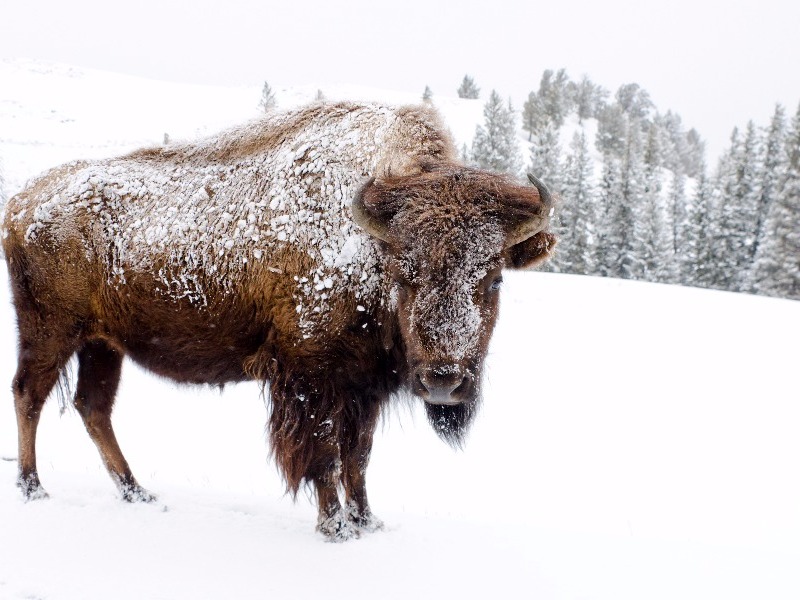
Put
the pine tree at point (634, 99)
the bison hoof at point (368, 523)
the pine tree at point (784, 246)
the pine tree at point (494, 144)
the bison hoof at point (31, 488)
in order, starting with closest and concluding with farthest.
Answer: the bison hoof at point (368, 523) → the bison hoof at point (31, 488) → the pine tree at point (784, 246) → the pine tree at point (494, 144) → the pine tree at point (634, 99)

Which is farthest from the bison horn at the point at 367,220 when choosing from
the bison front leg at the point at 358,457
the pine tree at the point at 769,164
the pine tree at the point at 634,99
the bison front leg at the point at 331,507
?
the pine tree at the point at 634,99

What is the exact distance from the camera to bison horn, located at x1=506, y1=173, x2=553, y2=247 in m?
3.55

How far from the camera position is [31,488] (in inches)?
177

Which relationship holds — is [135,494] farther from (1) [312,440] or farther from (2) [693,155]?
(2) [693,155]

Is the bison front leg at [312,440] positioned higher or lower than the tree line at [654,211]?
higher

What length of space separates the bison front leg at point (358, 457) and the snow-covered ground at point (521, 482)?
19 cm

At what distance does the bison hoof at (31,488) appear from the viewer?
4.43 m

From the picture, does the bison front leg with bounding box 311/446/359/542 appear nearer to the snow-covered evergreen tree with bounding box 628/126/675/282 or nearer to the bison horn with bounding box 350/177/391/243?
the bison horn with bounding box 350/177/391/243

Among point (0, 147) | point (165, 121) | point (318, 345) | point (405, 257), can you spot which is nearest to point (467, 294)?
point (405, 257)

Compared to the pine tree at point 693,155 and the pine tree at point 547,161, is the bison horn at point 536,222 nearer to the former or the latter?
the pine tree at point 547,161

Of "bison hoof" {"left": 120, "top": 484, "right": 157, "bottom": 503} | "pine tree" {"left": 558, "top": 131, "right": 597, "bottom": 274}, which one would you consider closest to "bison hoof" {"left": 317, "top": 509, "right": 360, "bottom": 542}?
"bison hoof" {"left": 120, "top": 484, "right": 157, "bottom": 503}

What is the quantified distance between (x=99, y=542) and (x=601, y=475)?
23.2 feet

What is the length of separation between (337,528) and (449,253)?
1.85 meters

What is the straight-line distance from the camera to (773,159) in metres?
46.2
